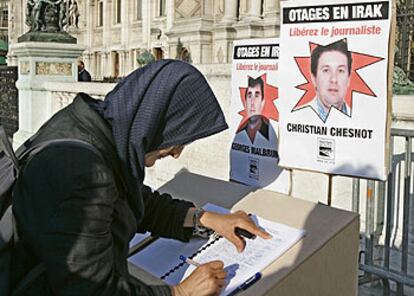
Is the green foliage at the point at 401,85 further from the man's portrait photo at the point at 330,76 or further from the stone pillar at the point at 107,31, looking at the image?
the stone pillar at the point at 107,31

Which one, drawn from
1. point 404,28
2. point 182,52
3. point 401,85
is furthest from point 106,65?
point 401,85

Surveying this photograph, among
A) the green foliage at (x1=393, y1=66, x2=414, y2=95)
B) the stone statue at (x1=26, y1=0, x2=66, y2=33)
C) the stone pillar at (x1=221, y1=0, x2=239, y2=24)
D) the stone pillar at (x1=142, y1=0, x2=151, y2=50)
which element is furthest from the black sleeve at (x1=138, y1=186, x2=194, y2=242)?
the stone pillar at (x1=142, y1=0, x2=151, y2=50)

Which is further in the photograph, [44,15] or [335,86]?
[44,15]

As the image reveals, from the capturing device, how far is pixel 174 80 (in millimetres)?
2004

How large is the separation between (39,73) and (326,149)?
320 inches

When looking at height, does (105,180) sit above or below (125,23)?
below

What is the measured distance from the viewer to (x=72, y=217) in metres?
1.79

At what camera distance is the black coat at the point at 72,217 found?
5.88 feet

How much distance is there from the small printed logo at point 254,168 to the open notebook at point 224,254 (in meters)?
1.71

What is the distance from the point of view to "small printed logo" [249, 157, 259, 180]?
4.30m

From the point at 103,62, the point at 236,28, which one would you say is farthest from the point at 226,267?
the point at 103,62

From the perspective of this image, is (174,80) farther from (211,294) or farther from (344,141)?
(344,141)

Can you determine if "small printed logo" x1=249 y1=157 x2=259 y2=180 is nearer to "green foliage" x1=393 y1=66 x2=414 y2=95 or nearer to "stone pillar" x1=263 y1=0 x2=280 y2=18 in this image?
"green foliage" x1=393 y1=66 x2=414 y2=95

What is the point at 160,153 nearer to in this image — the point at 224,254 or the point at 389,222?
the point at 224,254
